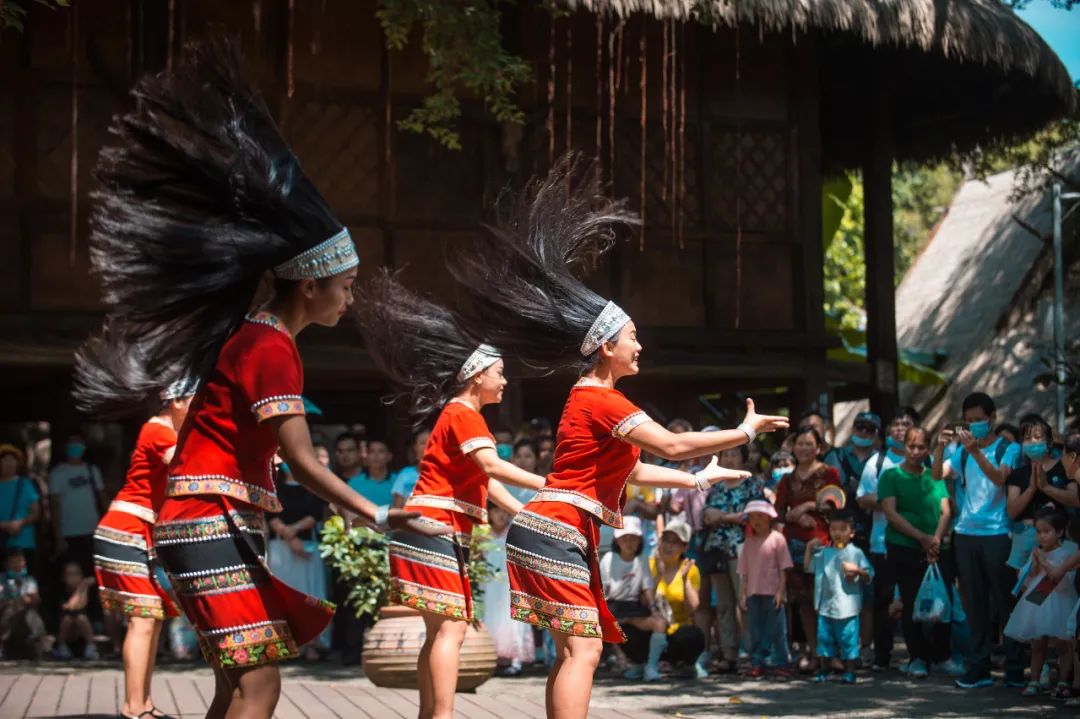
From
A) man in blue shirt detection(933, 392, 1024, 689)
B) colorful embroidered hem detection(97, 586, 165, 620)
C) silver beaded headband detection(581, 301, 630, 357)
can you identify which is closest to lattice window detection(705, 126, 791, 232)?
man in blue shirt detection(933, 392, 1024, 689)

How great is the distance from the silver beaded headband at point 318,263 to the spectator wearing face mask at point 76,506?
9322 mm

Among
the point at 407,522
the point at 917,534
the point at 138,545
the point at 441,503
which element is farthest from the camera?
the point at 917,534

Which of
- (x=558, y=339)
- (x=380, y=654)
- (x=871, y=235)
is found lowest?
(x=380, y=654)

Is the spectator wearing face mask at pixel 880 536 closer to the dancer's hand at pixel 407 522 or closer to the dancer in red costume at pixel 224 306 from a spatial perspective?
the dancer in red costume at pixel 224 306

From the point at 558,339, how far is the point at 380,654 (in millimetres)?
3954

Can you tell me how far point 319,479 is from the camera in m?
4.32

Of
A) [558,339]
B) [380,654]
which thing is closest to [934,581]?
[380,654]

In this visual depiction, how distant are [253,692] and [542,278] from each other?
108 inches

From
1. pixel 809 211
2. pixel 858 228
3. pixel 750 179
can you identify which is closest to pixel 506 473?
pixel 750 179

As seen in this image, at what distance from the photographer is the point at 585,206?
704 cm

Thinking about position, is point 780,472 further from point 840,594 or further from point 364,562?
point 364,562

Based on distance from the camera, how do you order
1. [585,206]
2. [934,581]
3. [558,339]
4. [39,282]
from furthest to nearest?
[39,282], [934,581], [585,206], [558,339]

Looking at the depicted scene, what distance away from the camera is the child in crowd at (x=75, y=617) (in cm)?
1285

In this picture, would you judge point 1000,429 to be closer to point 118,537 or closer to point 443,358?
point 443,358
